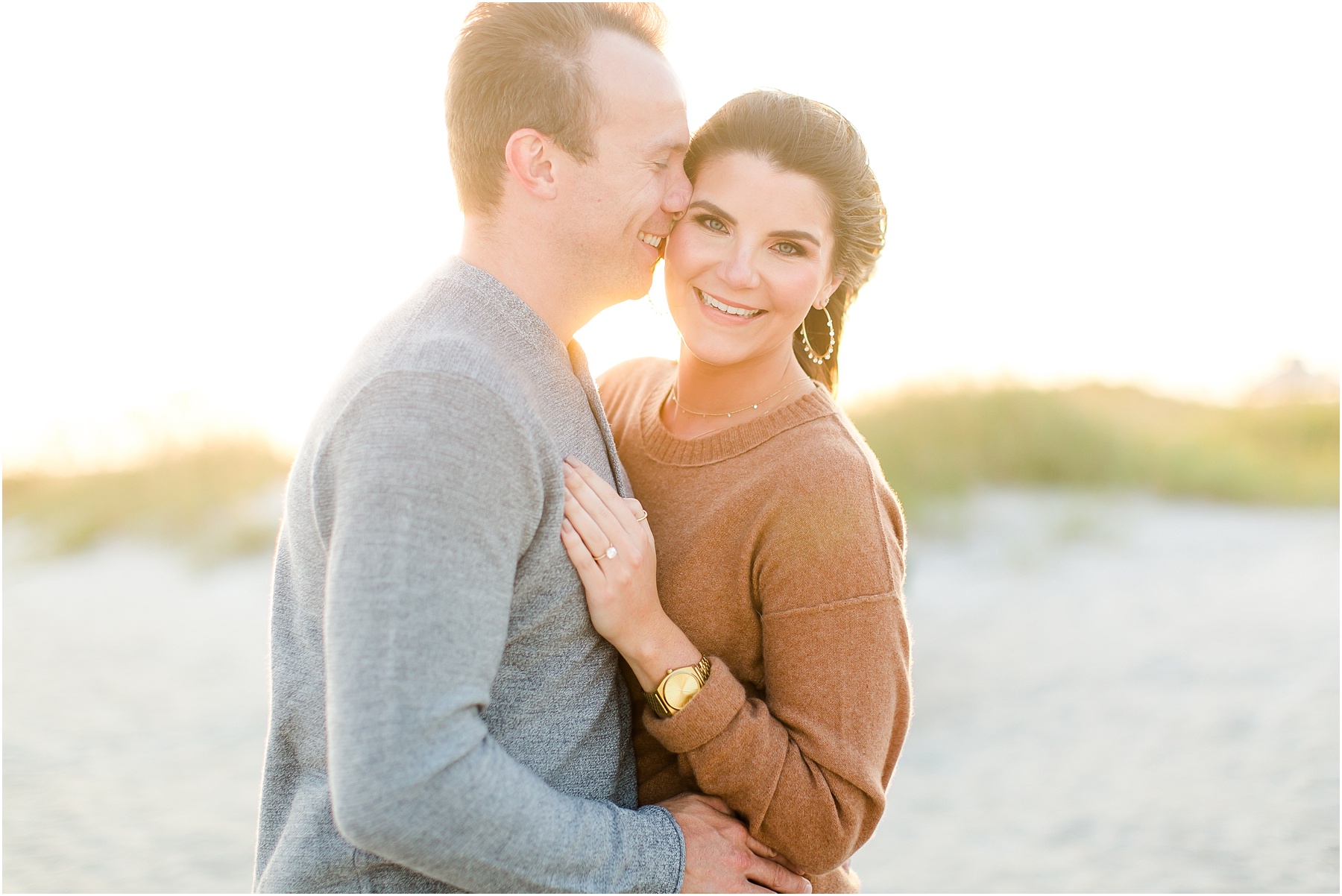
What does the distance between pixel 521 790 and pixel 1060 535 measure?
8409mm

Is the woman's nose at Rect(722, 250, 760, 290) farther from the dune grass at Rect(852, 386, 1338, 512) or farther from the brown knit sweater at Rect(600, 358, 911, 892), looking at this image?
the dune grass at Rect(852, 386, 1338, 512)

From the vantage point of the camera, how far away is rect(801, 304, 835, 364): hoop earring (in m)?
2.72

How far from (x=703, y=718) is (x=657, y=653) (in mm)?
152

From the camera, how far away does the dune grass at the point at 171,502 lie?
28.8ft

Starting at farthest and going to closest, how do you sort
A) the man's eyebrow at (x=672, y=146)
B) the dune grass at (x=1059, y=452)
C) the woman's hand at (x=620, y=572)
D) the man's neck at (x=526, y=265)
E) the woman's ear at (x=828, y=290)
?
1. the dune grass at (x=1059, y=452)
2. the woman's ear at (x=828, y=290)
3. the man's eyebrow at (x=672, y=146)
4. the man's neck at (x=526, y=265)
5. the woman's hand at (x=620, y=572)

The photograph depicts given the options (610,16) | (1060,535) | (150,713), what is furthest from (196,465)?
(610,16)

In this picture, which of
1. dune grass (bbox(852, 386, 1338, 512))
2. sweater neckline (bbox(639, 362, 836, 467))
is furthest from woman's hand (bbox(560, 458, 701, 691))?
dune grass (bbox(852, 386, 1338, 512))

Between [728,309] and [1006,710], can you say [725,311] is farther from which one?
[1006,710]

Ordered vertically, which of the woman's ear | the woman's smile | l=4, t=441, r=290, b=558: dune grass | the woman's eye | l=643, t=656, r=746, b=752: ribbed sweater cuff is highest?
the woman's eye

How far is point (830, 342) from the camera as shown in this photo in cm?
277

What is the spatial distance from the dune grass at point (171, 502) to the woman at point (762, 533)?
7074 millimetres

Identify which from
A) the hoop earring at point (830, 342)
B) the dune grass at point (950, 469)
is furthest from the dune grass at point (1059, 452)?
the hoop earring at point (830, 342)

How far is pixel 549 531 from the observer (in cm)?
168

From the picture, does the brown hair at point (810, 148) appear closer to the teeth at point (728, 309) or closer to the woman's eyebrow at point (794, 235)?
the woman's eyebrow at point (794, 235)
